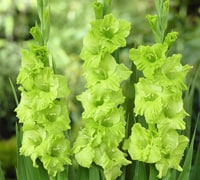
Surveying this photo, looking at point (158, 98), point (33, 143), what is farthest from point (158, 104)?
point (33, 143)

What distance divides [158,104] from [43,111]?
213mm

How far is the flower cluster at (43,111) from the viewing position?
4.23ft

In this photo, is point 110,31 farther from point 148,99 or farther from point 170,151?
point 170,151

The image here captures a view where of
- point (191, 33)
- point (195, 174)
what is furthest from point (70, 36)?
point (195, 174)

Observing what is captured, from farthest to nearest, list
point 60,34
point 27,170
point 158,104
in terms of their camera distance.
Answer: point 60,34 < point 27,170 < point 158,104

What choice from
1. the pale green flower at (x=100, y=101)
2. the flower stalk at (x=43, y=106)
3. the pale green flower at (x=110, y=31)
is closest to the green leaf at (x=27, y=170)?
the flower stalk at (x=43, y=106)

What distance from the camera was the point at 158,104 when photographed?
4.15 ft

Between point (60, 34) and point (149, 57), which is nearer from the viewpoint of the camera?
point (149, 57)

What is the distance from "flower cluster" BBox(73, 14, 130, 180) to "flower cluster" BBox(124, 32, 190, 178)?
33 mm

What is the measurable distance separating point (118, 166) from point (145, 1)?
273 centimetres

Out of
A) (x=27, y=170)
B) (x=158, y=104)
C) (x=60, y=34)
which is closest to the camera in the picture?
(x=158, y=104)

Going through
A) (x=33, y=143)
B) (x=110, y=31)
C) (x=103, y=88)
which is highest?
(x=110, y=31)

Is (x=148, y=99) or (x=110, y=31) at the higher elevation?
(x=110, y=31)

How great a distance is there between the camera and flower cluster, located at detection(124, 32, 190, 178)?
1270 mm
